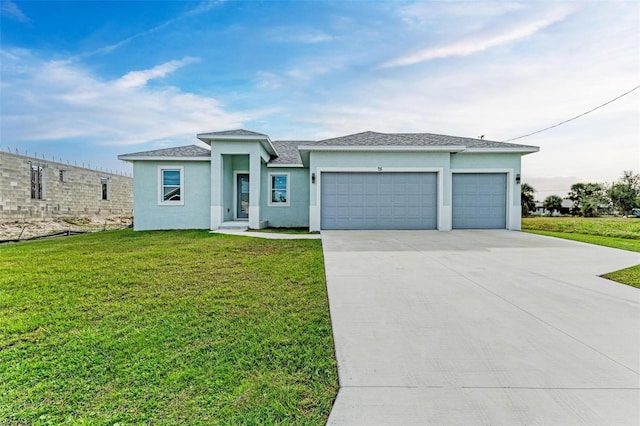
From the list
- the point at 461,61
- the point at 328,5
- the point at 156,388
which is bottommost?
the point at 156,388

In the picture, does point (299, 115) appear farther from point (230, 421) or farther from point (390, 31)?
point (230, 421)

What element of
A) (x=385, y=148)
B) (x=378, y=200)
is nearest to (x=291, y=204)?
(x=378, y=200)

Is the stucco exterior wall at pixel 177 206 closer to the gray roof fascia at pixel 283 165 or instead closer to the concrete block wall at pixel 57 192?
the gray roof fascia at pixel 283 165

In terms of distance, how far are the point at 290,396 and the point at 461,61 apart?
1431cm

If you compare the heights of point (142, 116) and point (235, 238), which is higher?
point (142, 116)

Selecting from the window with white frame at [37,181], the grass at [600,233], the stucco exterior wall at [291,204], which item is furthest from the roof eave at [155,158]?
the grass at [600,233]

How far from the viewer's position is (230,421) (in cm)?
212

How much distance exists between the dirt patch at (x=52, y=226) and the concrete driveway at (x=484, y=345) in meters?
17.6

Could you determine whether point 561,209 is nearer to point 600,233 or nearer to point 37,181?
point 600,233

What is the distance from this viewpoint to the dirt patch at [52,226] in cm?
1525

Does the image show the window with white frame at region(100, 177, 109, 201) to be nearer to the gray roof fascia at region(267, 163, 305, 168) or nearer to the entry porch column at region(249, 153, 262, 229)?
the gray roof fascia at region(267, 163, 305, 168)

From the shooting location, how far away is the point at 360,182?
43.1 feet

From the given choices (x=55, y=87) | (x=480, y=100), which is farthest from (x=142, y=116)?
(x=480, y=100)

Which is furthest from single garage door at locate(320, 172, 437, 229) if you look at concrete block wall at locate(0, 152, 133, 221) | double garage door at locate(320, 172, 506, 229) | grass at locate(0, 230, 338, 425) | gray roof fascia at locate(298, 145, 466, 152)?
concrete block wall at locate(0, 152, 133, 221)
